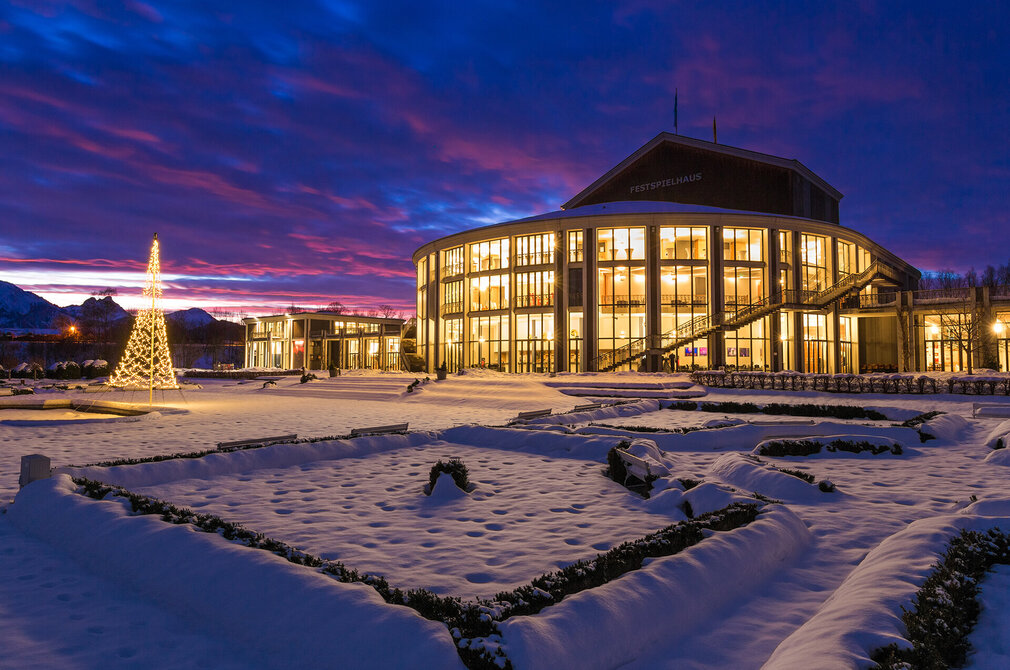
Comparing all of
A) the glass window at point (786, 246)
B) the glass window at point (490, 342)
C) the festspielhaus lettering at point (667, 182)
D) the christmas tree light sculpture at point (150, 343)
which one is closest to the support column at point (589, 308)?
the glass window at point (490, 342)

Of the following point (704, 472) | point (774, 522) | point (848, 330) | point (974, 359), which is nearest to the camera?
point (774, 522)

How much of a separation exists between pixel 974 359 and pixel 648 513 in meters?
41.4

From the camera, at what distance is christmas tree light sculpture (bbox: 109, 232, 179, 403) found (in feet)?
94.3

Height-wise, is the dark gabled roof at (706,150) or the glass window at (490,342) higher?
the dark gabled roof at (706,150)

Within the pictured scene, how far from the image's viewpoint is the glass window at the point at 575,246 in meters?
45.1

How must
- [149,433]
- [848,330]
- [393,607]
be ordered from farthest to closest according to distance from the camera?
[848,330]
[149,433]
[393,607]

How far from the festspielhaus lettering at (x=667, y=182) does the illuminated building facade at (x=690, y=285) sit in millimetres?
199

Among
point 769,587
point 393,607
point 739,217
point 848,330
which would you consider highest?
point 739,217

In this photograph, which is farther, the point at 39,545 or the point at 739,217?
the point at 739,217

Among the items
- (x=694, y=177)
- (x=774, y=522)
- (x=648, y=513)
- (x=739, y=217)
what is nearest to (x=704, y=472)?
(x=648, y=513)

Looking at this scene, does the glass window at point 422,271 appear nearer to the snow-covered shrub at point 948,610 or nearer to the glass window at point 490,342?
the glass window at point 490,342

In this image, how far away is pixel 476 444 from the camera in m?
15.7

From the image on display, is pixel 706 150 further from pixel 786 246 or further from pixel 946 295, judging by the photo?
pixel 946 295

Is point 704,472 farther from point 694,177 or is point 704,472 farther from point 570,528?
point 694,177
